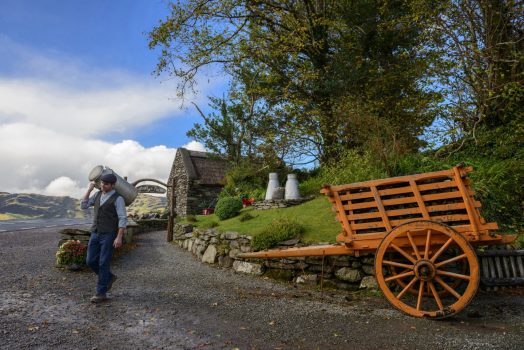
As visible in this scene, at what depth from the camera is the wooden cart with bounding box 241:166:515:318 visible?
177 inches

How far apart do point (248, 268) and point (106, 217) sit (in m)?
3.45

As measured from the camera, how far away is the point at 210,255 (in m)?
9.48

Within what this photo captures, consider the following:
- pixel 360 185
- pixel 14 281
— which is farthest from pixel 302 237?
pixel 14 281

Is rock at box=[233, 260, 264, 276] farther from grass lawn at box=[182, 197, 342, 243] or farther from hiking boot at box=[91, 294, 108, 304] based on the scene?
hiking boot at box=[91, 294, 108, 304]

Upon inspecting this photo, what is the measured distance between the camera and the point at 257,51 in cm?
1502

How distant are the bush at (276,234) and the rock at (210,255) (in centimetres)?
165

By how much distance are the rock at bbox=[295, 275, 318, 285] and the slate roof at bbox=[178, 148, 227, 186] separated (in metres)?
16.9

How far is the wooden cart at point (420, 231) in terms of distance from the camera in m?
4.50

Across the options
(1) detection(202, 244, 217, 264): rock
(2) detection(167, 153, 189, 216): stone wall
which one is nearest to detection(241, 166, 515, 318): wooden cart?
(1) detection(202, 244, 217, 264): rock

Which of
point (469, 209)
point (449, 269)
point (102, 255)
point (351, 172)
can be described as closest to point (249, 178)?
point (351, 172)

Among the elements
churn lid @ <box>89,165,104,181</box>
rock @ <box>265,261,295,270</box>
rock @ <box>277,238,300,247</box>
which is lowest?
rock @ <box>265,261,295,270</box>

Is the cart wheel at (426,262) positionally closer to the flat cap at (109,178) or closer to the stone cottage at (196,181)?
the flat cap at (109,178)

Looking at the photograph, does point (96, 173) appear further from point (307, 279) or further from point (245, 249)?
point (307, 279)

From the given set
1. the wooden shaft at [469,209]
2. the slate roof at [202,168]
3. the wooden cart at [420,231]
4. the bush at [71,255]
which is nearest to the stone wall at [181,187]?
the slate roof at [202,168]
